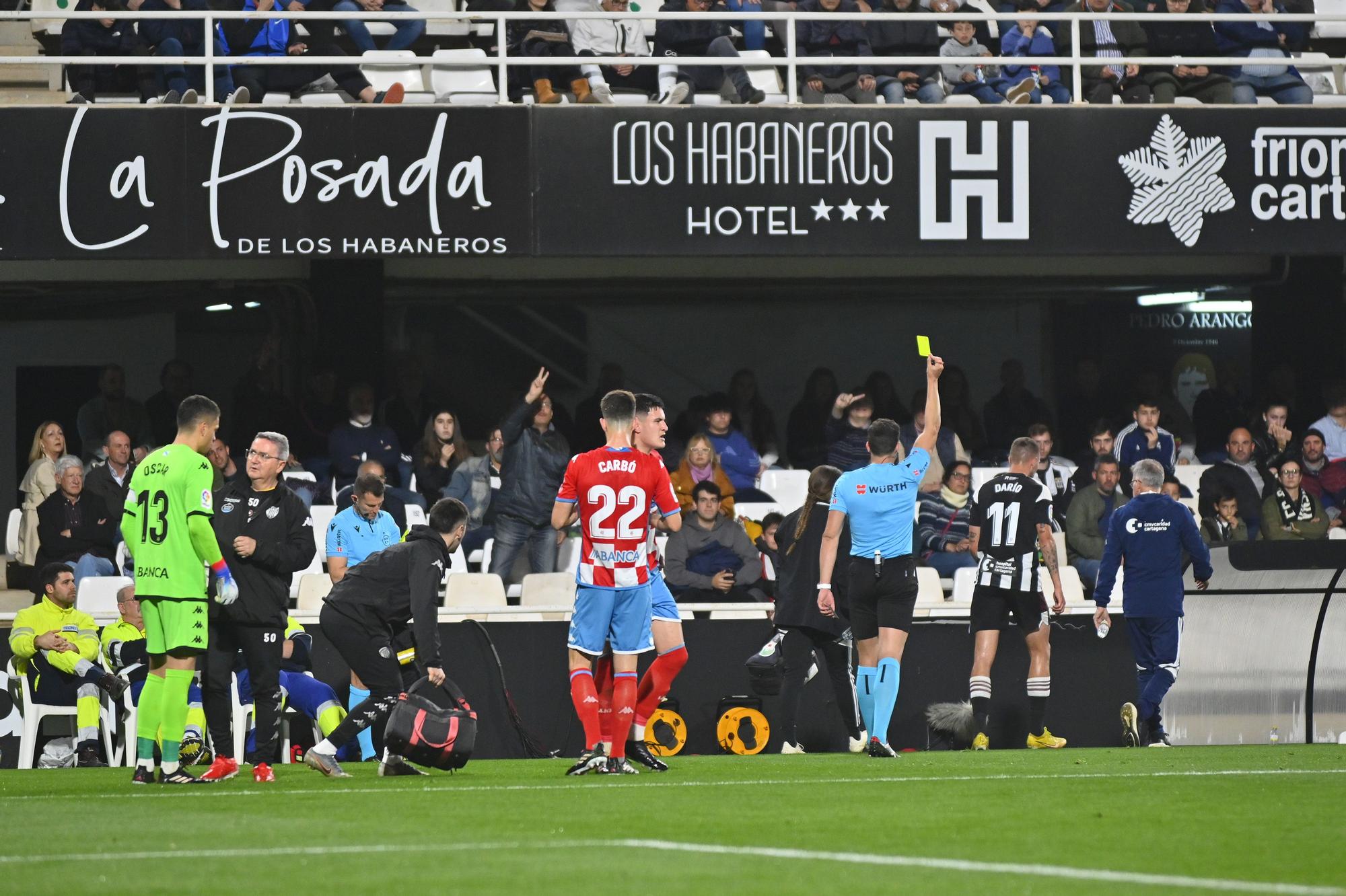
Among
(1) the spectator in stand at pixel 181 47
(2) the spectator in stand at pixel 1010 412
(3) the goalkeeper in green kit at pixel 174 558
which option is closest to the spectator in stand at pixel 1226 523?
(2) the spectator in stand at pixel 1010 412

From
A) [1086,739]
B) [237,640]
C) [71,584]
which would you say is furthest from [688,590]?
[237,640]

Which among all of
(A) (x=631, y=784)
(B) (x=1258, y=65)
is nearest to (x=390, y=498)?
(A) (x=631, y=784)

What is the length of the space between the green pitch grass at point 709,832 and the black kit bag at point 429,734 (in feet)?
0.51

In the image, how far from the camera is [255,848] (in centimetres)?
675

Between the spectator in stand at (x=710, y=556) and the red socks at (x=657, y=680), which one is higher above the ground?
the spectator in stand at (x=710, y=556)

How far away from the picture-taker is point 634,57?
57.7 ft

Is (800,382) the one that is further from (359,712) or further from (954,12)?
(359,712)

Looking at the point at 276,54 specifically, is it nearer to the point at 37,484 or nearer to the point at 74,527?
the point at 37,484

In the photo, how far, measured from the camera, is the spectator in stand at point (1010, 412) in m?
20.0

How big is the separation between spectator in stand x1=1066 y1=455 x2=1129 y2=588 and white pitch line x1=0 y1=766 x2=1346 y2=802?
699 centimetres

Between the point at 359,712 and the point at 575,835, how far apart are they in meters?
4.24

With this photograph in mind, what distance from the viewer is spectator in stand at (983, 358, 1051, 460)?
19953 millimetres

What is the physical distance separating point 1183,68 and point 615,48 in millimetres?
5642

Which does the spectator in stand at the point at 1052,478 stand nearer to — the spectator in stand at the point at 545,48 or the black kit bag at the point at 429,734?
the spectator in stand at the point at 545,48
